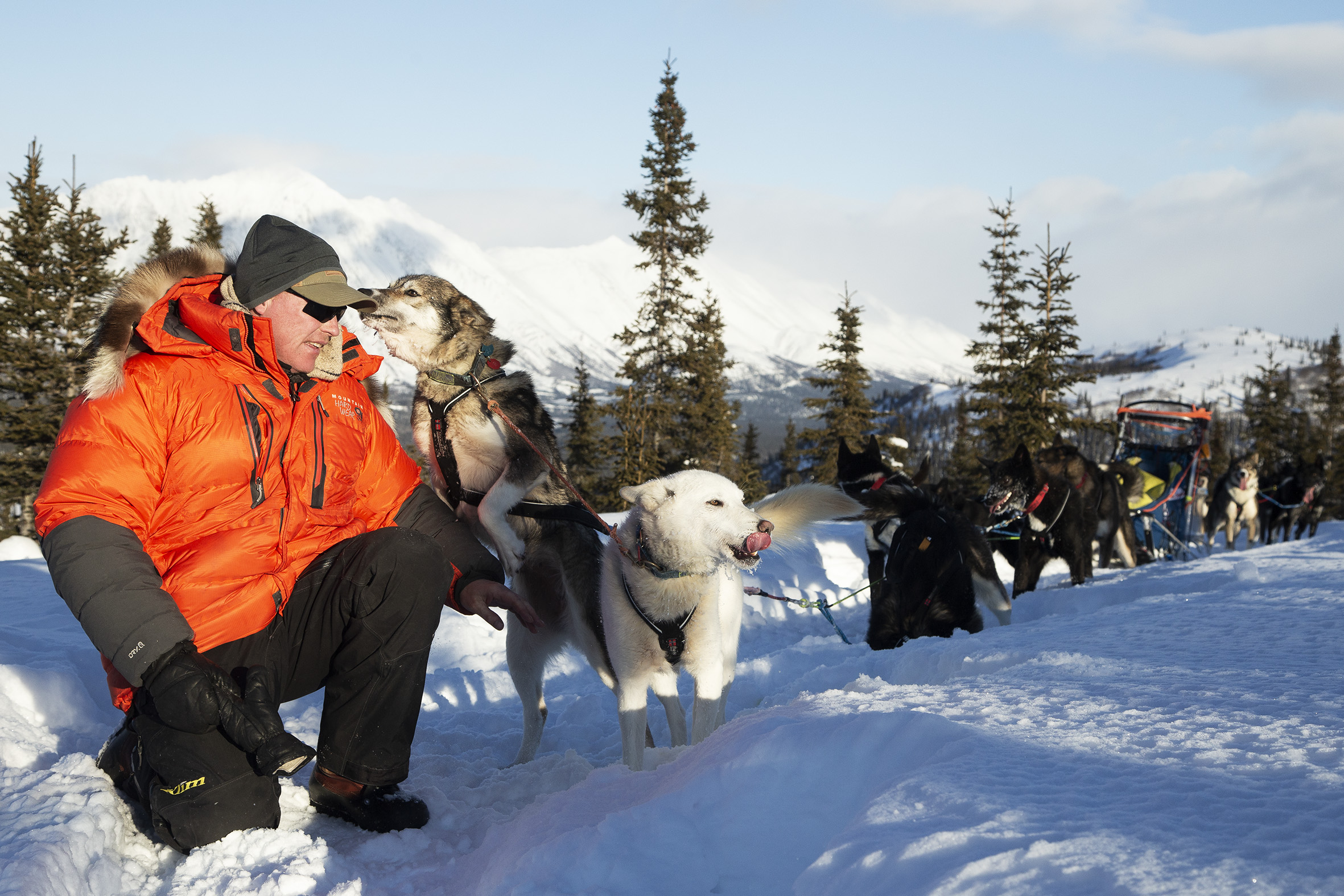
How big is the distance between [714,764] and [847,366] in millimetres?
24774

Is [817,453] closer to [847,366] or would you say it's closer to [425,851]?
[847,366]

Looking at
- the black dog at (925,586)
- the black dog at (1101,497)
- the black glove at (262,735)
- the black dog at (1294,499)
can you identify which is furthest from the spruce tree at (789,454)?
the black glove at (262,735)

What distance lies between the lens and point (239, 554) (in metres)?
2.41

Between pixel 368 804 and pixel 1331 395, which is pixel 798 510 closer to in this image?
pixel 368 804

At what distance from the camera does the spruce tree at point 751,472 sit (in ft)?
76.9

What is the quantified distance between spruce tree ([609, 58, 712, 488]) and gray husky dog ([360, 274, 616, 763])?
19448 mm

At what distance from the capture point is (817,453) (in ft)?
85.2

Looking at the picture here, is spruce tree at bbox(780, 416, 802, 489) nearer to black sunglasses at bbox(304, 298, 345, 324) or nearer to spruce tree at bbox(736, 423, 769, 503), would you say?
spruce tree at bbox(736, 423, 769, 503)

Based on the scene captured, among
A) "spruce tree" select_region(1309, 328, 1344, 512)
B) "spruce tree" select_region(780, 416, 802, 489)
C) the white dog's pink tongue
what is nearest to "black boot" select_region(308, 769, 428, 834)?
the white dog's pink tongue

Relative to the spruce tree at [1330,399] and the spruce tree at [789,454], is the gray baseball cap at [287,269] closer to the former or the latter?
the spruce tree at [789,454]

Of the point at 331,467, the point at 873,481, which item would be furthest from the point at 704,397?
the point at 331,467

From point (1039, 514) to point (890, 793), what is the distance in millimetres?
6789

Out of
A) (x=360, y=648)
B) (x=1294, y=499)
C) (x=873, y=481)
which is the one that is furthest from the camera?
(x=1294, y=499)

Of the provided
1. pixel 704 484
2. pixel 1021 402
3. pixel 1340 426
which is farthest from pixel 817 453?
pixel 1340 426
